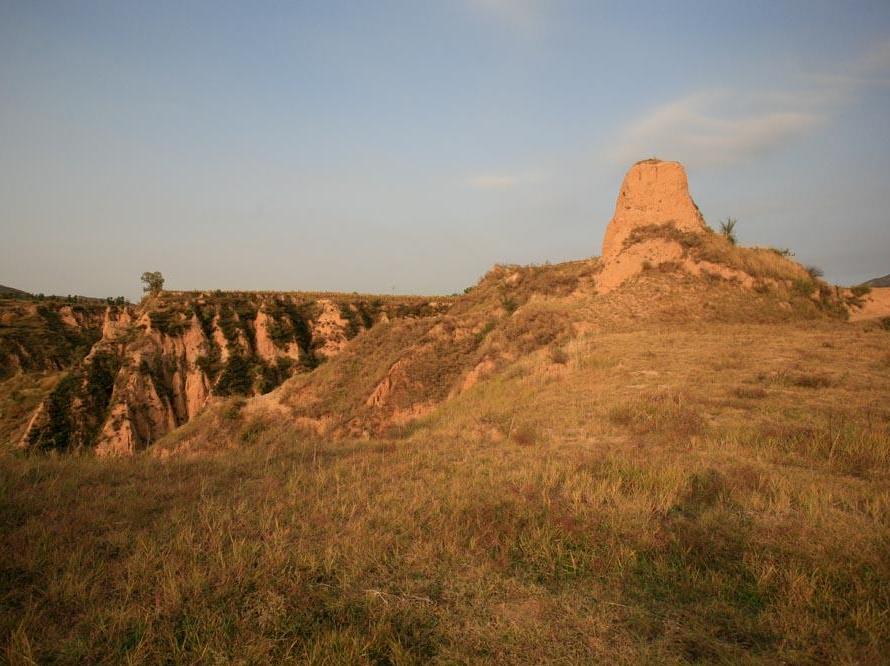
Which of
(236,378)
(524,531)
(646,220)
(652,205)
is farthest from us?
(236,378)

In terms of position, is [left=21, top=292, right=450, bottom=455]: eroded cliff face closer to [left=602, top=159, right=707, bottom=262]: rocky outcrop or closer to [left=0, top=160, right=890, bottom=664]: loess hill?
[left=602, top=159, right=707, bottom=262]: rocky outcrop

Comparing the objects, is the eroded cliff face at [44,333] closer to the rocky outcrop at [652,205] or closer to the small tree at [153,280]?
the small tree at [153,280]

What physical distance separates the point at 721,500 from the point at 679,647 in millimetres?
2488

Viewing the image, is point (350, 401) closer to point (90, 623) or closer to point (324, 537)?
point (324, 537)

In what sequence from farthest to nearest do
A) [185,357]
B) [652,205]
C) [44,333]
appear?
[44,333]
[185,357]
[652,205]

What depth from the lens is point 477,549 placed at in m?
3.79

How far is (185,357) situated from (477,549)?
119 ft

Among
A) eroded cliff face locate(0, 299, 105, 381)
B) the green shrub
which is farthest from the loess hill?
eroded cliff face locate(0, 299, 105, 381)

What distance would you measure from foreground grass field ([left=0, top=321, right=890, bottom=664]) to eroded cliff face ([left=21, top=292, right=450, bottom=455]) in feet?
69.3

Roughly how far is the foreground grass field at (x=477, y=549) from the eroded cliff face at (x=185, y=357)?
2113 centimetres

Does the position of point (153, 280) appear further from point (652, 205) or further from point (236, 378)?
point (652, 205)

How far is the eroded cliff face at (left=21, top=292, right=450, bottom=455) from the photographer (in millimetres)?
28281

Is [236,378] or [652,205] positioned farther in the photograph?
[236,378]

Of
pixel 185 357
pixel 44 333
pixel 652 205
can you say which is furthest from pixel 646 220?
pixel 44 333
